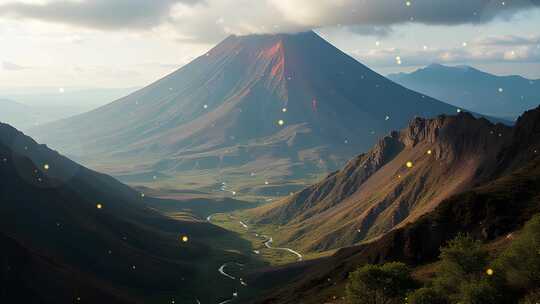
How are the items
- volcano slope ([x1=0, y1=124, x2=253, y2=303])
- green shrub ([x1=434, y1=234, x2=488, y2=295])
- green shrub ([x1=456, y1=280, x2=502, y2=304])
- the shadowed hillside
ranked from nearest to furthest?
green shrub ([x1=456, y1=280, x2=502, y2=304])
green shrub ([x1=434, y1=234, x2=488, y2=295])
the shadowed hillside
volcano slope ([x1=0, y1=124, x2=253, y2=303])

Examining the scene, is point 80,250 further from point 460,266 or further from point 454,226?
point 460,266

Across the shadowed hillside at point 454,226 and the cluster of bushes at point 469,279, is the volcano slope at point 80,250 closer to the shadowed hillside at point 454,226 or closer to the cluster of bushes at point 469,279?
the shadowed hillside at point 454,226

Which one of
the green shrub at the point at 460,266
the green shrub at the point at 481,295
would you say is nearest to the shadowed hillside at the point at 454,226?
the green shrub at the point at 460,266

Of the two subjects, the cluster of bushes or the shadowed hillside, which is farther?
the shadowed hillside

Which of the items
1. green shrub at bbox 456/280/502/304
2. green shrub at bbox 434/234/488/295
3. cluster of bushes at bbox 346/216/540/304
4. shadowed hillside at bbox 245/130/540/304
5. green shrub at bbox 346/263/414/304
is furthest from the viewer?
shadowed hillside at bbox 245/130/540/304

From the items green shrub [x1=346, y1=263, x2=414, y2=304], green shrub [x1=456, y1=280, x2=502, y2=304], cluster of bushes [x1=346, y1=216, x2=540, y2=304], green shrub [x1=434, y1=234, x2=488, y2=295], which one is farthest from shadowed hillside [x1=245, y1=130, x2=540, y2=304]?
green shrub [x1=456, y1=280, x2=502, y2=304]

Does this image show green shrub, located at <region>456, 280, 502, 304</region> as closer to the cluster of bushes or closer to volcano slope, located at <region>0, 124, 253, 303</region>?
the cluster of bushes

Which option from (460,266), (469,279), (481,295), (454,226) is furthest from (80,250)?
(481,295)

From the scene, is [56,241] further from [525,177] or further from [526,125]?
[526,125]
